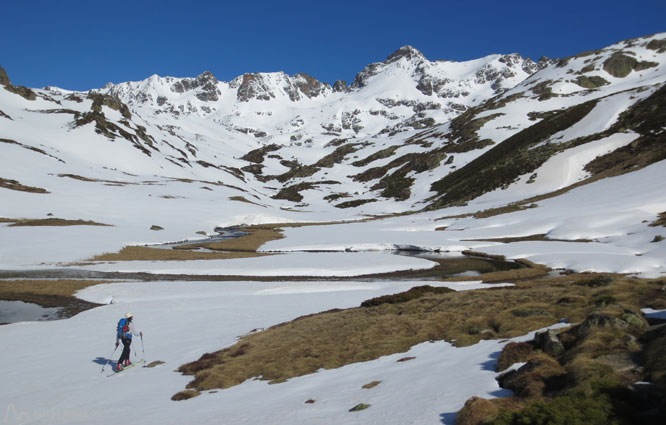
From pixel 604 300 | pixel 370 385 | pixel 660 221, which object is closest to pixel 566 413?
pixel 370 385

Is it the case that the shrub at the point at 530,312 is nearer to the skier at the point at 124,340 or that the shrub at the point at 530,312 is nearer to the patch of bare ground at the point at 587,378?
the patch of bare ground at the point at 587,378

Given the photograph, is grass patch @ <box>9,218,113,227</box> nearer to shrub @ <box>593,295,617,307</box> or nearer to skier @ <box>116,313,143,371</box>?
skier @ <box>116,313,143,371</box>

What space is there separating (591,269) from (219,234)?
7399 centimetres

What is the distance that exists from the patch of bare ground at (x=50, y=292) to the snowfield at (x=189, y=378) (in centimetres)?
359

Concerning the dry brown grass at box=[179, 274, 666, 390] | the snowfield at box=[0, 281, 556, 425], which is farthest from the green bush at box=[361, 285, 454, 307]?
the snowfield at box=[0, 281, 556, 425]

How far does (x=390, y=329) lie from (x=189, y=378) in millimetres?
10211

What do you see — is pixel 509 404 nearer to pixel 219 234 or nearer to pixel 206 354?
pixel 206 354

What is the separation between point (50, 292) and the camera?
3719 centimetres

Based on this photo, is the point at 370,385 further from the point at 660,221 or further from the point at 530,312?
the point at 660,221

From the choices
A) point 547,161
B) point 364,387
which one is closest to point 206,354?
point 364,387

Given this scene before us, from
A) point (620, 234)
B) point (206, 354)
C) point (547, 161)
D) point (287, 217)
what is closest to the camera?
point (206, 354)

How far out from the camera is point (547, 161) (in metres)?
109

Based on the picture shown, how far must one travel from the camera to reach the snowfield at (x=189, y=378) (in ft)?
37.8

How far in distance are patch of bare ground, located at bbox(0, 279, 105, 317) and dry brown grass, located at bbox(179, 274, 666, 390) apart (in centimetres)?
1899
